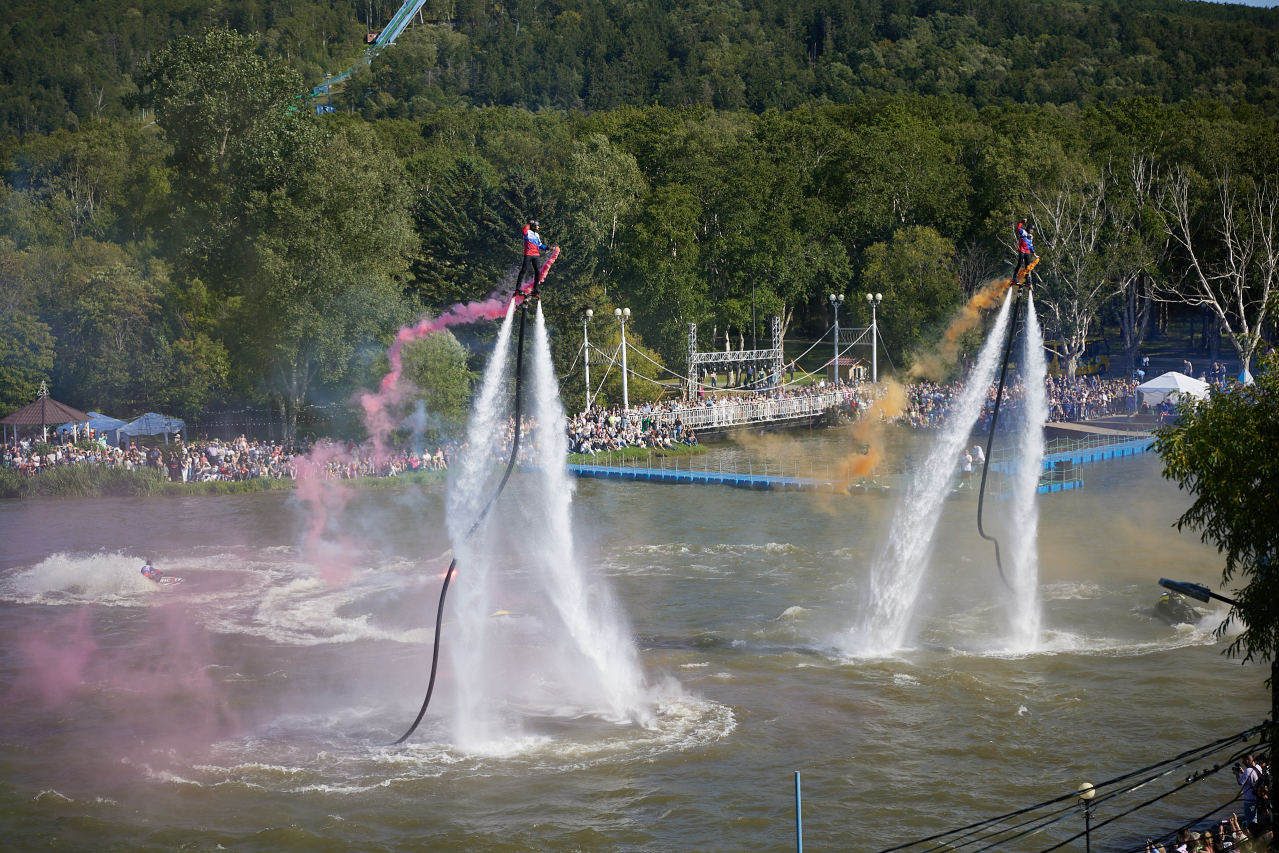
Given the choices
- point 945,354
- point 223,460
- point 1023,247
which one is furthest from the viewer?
point 945,354

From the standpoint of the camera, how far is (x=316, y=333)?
62344 millimetres

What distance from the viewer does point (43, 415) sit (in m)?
62.2

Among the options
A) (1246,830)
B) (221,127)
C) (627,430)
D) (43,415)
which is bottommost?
(1246,830)

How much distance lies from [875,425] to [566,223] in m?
26.7

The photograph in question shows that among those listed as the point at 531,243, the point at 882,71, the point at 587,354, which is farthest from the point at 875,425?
the point at 882,71

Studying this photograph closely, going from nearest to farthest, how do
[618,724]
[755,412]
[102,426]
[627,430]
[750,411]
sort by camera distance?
[618,724]
[102,426]
[627,430]
[750,411]
[755,412]

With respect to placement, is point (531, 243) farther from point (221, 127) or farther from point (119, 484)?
point (221, 127)

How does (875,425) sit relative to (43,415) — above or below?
below

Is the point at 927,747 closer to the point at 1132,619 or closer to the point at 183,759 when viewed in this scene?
the point at 1132,619

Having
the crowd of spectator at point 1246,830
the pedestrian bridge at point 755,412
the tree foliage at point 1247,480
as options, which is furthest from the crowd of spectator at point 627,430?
the tree foliage at point 1247,480

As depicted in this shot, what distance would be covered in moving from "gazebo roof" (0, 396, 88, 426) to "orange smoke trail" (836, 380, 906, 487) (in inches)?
1562

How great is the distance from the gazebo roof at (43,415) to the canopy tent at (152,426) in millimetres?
2458

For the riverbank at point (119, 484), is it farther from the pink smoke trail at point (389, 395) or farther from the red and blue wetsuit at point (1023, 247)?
the red and blue wetsuit at point (1023, 247)

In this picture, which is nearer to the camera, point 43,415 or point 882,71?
point 43,415
